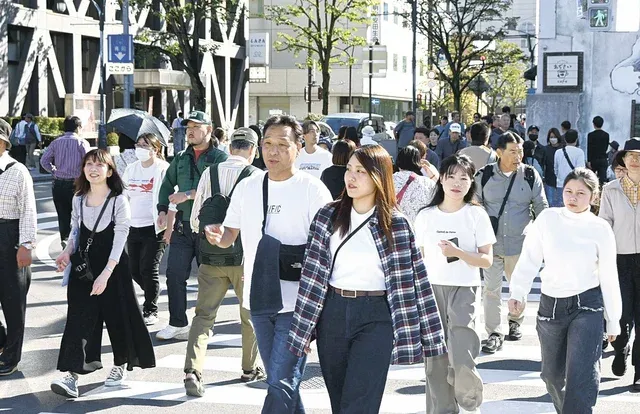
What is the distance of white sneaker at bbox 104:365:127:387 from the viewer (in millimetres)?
7641

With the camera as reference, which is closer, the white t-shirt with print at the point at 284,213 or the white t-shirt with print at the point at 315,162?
the white t-shirt with print at the point at 284,213

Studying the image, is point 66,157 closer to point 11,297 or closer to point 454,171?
point 11,297

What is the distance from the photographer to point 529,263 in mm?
6137

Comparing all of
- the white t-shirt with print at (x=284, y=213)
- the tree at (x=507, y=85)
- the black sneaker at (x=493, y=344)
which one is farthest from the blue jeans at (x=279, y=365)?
the tree at (x=507, y=85)

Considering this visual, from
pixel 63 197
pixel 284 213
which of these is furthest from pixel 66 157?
pixel 284 213

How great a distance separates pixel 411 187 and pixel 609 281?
2.81 meters

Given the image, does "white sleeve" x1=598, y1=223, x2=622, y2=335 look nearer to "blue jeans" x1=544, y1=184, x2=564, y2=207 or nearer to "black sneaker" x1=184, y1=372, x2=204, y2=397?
"black sneaker" x1=184, y1=372, x2=204, y2=397

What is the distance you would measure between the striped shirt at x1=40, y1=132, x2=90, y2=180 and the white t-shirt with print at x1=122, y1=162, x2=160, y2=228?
4.12 meters

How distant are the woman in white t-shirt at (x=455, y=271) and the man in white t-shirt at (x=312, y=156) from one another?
4963 millimetres

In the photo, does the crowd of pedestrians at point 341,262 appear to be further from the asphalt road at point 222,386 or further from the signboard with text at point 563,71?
the signboard with text at point 563,71

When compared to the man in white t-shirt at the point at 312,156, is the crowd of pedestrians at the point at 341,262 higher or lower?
lower

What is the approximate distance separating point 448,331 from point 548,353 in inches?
28.5

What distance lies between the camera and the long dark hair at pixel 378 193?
5.04m

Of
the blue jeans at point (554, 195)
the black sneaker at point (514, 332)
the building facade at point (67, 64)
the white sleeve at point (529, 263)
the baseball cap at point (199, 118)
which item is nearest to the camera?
the white sleeve at point (529, 263)
